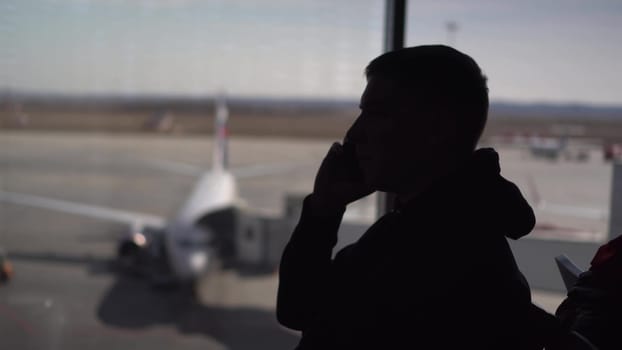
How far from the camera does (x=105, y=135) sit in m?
8.84

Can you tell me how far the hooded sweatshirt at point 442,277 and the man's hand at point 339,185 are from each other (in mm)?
43

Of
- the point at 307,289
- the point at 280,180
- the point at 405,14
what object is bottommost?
the point at 280,180

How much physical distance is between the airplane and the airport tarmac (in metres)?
0.18

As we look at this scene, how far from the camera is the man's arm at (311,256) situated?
0.59 metres

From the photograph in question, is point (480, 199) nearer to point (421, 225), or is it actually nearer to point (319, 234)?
point (421, 225)

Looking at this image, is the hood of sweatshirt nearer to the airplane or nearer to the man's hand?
the man's hand

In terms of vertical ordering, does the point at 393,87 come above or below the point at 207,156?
above

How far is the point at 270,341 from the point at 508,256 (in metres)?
3.38

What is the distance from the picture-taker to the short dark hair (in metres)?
0.54

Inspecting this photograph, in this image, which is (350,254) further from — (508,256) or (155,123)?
(155,123)

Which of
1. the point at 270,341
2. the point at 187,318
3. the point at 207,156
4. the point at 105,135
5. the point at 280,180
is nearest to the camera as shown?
the point at 270,341

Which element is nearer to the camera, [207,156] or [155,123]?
[155,123]

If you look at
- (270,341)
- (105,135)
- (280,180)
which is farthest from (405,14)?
(280,180)

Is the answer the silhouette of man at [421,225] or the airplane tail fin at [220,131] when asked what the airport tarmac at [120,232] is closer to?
the airplane tail fin at [220,131]
